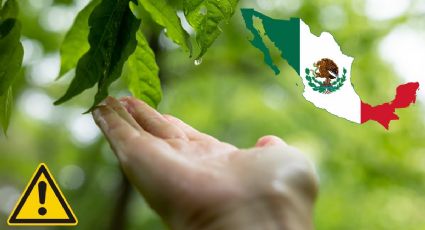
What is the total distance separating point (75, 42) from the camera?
0.67m

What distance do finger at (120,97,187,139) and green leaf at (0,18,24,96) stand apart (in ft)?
0.40

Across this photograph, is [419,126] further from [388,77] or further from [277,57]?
[277,57]

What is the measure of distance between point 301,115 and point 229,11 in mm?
2092

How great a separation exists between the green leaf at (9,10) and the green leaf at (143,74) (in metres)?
0.12

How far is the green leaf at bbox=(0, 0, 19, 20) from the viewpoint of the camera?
0.63 m

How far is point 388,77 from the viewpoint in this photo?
2.56 meters

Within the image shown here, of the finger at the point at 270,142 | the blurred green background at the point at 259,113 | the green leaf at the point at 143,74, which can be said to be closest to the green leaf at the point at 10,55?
the green leaf at the point at 143,74


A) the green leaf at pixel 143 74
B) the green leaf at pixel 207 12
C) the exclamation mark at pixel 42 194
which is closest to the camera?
the green leaf at pixel 207 12

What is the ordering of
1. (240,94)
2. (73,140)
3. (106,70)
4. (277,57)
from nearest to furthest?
(106,70) < (277,57) < (240,94) < (73,140)

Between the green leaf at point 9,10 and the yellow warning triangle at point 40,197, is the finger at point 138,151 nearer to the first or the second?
the green leaf at point 9,10

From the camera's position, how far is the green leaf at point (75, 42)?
669 mm

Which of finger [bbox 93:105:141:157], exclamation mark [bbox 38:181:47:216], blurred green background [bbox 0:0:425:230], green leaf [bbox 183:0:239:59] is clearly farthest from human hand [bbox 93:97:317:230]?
blurred green background [bbox 0:0:425:230]

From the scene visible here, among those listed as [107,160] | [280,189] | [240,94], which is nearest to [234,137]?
[240,94]

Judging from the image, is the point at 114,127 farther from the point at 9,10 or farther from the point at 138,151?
the point at 9,10
